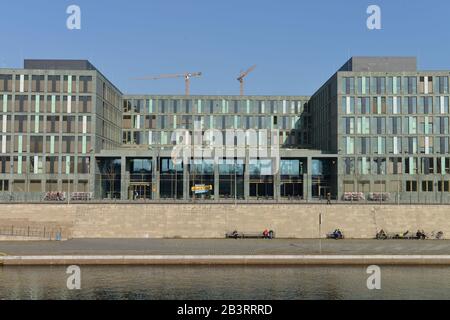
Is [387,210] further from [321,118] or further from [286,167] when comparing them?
[321,118]

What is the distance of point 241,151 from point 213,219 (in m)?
28.4

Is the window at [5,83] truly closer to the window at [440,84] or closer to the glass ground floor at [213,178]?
the glass ground floor at [213,178]

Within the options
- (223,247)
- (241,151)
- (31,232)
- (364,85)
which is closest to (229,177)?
(241,151)

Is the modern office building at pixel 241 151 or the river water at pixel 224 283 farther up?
the modern office building at pixel 241 151

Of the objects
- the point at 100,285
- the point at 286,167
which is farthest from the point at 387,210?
the point at 100,285

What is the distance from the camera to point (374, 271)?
3797 cm

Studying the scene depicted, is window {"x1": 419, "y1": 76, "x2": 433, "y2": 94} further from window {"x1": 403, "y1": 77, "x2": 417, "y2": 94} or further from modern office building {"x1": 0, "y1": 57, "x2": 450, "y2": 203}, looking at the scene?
window {"x1": 403, "y1": 77, "x2": 417, "y2": 94}

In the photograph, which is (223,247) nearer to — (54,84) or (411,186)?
(411,186)

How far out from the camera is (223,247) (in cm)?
4819

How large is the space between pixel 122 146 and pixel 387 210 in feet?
201

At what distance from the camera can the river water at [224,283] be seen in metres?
30.5

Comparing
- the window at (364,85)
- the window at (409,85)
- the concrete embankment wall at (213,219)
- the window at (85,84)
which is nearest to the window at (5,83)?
the window at (85,84)

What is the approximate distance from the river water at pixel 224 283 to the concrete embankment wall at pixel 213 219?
20879mm

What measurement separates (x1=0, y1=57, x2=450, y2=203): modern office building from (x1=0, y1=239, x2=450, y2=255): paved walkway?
26624 millimetres
